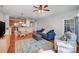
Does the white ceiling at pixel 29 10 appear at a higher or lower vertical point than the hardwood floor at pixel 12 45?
higher

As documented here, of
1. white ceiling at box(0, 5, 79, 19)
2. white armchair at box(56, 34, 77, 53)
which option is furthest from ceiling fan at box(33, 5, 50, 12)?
white armchair at box(56, 34, 77, 53)

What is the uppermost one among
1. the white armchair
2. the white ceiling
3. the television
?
the white ceiling

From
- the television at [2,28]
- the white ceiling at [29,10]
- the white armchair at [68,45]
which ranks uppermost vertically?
the white ceiling at [29,10]

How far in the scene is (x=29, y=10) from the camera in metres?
1.92

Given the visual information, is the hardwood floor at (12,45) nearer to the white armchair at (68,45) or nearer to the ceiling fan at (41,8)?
the ceiling fan at (41,8)

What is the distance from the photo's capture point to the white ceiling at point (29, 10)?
189 centimetres

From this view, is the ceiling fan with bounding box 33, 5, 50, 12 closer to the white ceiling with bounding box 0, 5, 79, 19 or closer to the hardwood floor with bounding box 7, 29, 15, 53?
the white ceiling with bounding box 0, 5, 79, 19

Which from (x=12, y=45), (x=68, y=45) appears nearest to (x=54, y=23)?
(x=68, y=45)

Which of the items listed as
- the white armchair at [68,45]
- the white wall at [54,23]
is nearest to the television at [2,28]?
the white wall at [54,23]

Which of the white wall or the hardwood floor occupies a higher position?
the white wall

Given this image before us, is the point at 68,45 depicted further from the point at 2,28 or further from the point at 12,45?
the point at 2,28

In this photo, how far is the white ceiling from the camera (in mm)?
1890
